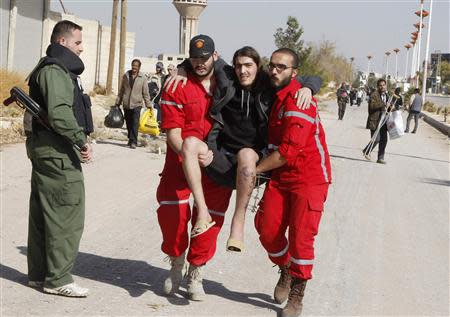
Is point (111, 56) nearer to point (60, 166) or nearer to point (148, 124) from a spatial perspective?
point (148, 124)

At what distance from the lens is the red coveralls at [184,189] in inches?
247

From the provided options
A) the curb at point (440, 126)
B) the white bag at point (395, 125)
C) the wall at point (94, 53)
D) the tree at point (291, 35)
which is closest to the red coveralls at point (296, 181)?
the white bag at point (395, 125)

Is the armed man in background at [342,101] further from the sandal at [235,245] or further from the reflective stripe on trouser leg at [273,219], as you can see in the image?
the sandal at [235,245]

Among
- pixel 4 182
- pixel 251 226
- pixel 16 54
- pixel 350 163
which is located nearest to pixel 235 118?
pixel 251 226

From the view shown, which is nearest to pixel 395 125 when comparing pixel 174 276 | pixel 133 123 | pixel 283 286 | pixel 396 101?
pixel 396 101

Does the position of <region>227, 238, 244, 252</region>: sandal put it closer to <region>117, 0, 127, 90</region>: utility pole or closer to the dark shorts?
the dark shorts

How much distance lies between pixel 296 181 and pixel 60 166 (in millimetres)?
1745

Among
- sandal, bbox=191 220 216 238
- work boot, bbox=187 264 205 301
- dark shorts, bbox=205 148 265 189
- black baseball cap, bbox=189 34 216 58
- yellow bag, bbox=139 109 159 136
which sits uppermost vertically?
black baseball cap, bbox=189 34 216 58

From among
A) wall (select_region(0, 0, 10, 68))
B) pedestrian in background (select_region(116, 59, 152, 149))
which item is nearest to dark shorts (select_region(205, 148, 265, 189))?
pedestrian in background (select_region(116, 59, 152, 149))

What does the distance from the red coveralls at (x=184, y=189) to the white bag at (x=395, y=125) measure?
1113 cm

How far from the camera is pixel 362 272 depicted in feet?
25.8

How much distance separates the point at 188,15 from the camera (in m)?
77.1

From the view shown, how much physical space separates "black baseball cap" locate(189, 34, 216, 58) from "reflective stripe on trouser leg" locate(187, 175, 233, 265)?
92 cm

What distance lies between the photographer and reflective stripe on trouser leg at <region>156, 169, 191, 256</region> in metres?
6.44
